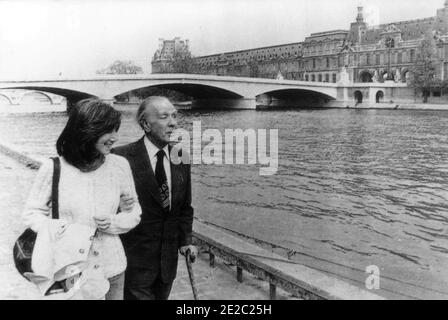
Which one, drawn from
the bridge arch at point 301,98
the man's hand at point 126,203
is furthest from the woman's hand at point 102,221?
the bridge arch at point 301,98

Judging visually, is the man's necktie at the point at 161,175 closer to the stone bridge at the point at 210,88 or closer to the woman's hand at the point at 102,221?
the woman's hand at the point at 102,221

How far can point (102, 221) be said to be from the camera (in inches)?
75.3

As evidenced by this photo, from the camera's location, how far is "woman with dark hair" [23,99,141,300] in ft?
6.13

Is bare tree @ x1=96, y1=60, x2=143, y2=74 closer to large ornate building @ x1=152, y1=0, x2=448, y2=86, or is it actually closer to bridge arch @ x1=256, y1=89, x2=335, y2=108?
large ornate building @ x1=152, y1=0, x2=448, y2=86

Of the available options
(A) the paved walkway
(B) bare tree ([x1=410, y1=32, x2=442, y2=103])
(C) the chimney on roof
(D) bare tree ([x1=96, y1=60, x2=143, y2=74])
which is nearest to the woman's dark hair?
(A) the paved walkway

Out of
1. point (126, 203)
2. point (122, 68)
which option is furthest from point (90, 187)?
point (122, 68)

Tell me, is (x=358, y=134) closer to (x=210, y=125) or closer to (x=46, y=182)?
(x=210, y=125)

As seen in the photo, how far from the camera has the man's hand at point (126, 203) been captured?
80.0 inches

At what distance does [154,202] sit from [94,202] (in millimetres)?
412

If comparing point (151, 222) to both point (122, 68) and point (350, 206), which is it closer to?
point (350, 206)

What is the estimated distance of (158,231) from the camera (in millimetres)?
2322

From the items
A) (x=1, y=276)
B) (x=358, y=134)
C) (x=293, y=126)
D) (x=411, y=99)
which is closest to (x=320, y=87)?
(x=411, y=99)

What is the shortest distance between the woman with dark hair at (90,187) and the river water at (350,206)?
3.00m
